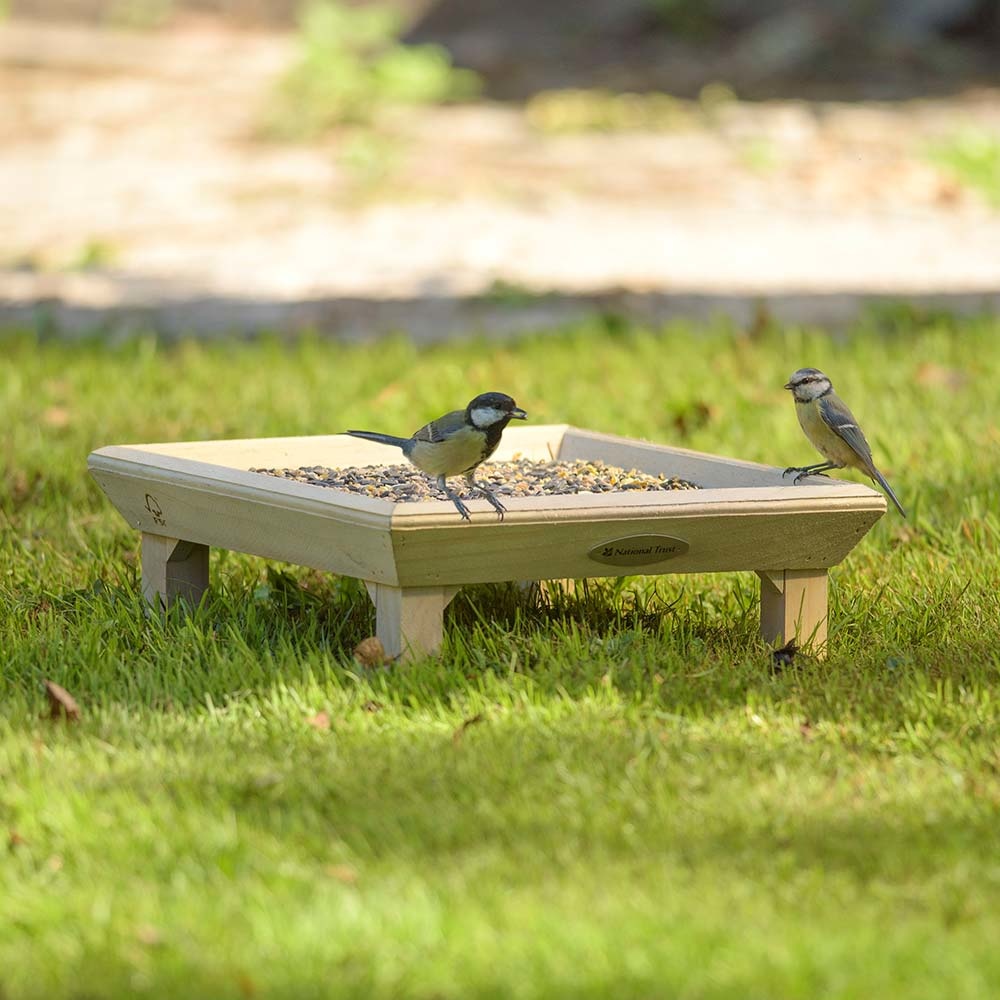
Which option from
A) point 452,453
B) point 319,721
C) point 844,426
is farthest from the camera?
point 844,426

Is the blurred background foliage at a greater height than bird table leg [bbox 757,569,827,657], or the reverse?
the blurred background foliage

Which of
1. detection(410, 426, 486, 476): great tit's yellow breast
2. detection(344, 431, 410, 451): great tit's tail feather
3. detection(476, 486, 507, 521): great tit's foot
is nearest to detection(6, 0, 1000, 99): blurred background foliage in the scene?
detection(344, 431, 410, 451): great tit's tail feather

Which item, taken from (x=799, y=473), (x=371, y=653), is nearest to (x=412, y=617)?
(x=371, y=653)

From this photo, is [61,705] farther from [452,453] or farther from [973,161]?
[973,161]

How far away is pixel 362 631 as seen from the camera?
3.82 metres

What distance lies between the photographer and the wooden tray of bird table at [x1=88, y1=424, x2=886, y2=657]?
10.8ft

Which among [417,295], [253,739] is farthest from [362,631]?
[417,295]

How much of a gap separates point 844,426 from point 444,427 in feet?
3.12

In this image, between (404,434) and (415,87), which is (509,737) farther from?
(415,87)

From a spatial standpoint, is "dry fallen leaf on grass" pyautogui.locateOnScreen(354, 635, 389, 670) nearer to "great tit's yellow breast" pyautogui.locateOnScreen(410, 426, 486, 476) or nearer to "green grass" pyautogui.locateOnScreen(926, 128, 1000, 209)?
"great tit's yellow breast" pyautogui.locateOnScreen(410, 426, 486, 476)

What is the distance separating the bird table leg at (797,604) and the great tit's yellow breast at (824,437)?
33 centimetres

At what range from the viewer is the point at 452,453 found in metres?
3.46

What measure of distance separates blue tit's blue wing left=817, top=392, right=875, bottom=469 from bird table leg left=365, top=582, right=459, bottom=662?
101 centimetres

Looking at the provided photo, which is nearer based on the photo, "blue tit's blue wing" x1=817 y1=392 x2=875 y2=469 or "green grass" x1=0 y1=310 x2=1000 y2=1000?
"green grass" x1=0 y1=310 x2=1000 y2=1000
